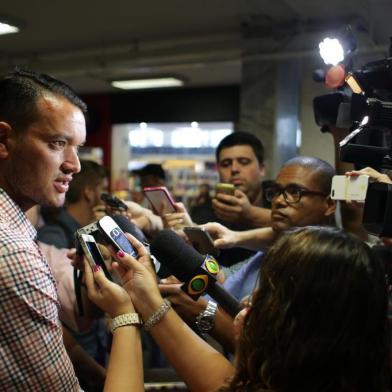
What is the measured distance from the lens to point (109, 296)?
115cm

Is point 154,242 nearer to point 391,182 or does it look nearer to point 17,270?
point 17,270

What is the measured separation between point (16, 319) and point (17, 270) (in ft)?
0.31

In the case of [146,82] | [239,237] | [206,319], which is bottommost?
[206,319]

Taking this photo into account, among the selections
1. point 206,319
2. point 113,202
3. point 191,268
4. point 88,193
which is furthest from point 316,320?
point 88,193

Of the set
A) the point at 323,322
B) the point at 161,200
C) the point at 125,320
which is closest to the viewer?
the point at 323,322

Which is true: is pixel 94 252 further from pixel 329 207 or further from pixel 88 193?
pixel 88 193

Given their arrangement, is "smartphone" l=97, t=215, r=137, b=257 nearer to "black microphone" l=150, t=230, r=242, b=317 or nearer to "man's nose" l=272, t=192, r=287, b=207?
"black microphone" l=150, t=230, r=242, b=317

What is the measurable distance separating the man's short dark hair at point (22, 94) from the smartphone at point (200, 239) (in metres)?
0.61

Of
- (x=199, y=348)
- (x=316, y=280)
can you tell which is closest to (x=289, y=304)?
(x=316, y=280)

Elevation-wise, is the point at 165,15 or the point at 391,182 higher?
the point at 165,15

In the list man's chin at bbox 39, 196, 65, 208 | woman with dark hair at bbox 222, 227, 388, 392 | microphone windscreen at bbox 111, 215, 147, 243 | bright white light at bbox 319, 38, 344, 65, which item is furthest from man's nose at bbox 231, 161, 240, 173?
woman with dark hair at bbox 222, 227, 388, 392

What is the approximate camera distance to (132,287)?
1172mm

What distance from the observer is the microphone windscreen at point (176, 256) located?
1.19 m

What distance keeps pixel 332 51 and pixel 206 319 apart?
Result: 3.20ft
